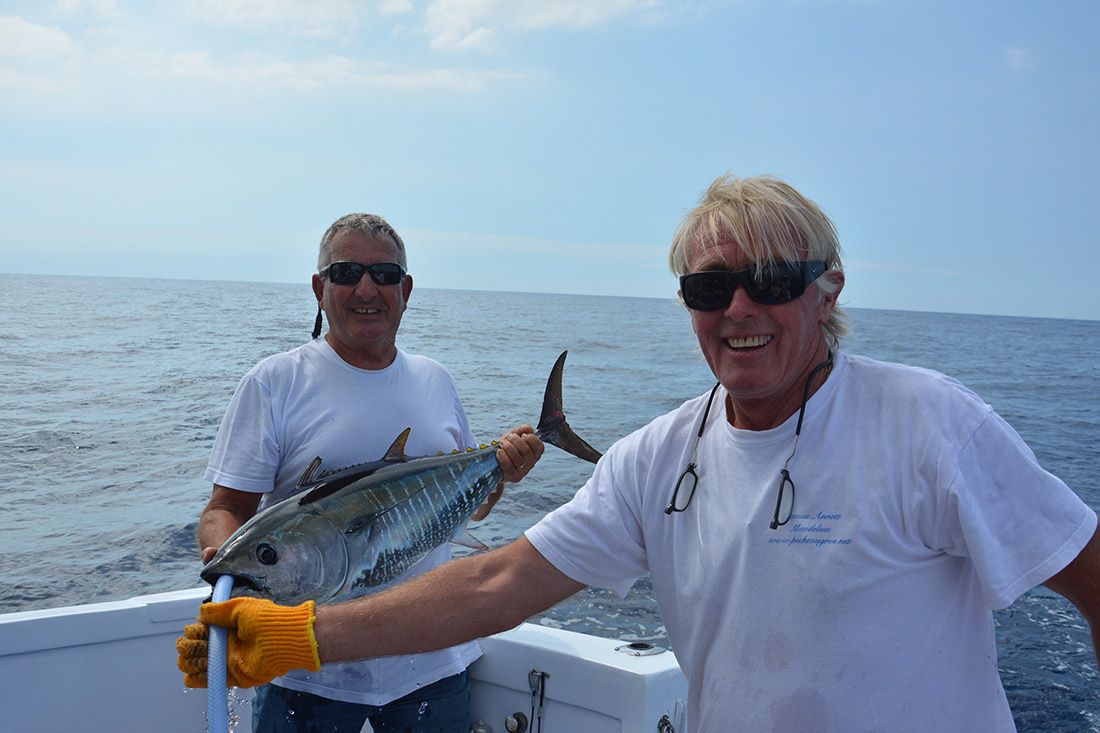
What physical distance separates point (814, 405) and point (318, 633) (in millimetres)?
1213

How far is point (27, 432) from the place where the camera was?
37.1 feet

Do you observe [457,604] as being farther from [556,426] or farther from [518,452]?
[556,426]

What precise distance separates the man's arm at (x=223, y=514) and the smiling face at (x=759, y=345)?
155cm

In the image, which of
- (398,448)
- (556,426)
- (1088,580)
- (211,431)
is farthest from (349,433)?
(211,431)

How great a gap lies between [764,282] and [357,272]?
1.48 meters

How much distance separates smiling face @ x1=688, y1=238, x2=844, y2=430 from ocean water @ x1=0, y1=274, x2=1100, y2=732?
28cm

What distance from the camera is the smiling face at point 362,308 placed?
105 inches

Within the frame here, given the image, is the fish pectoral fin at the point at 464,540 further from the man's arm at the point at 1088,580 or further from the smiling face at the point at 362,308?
the man's arm at the point at 1088,580

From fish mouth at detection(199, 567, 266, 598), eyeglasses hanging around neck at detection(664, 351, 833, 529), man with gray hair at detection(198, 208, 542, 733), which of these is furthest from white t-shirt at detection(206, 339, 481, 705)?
eyeglasses hanging around neck at detection(664, 351, 833, 529)

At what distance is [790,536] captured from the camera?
5.39 ft

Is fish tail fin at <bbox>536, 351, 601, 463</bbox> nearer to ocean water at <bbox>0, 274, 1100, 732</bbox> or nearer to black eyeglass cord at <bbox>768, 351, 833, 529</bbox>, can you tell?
ocean water at <bbox>0, 274, 1100, 732</bbox>

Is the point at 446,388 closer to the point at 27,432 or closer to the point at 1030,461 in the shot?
the point at 1030,461

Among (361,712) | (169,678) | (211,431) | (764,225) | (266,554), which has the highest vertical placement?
(764,225)

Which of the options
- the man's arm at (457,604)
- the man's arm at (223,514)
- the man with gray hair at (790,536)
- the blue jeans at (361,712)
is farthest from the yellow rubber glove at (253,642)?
the blue jeans at (361,712)
